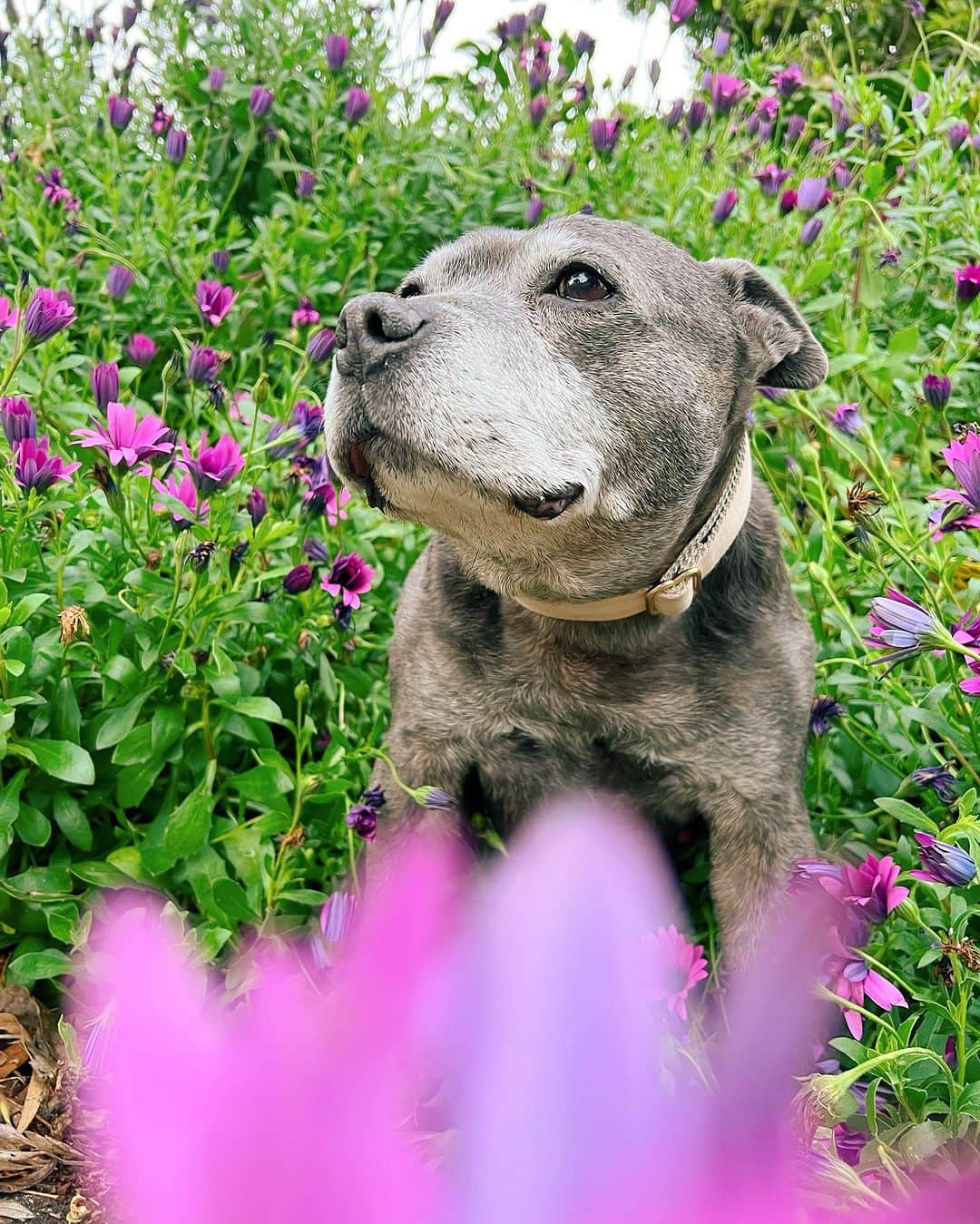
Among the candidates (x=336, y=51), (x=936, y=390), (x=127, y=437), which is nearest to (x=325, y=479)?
(x=127, y=437)

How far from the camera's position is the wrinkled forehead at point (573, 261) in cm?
233

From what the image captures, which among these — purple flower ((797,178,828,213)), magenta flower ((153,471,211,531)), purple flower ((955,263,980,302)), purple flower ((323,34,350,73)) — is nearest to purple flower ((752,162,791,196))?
purple flower ((797,178,828,213))

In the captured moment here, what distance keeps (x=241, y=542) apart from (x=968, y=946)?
1.65 meters

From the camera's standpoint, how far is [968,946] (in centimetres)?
174

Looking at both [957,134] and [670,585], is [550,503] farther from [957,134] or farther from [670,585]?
[957,134]

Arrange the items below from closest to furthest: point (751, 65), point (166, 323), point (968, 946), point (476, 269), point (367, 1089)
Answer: point (367, 1089)
point (968, 946)
point (476, 269)
point (166, 323)
point (751, 65)

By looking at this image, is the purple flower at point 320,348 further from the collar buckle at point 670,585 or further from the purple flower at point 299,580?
the collar buckle at point 670,585

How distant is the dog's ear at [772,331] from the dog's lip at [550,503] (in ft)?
2.14

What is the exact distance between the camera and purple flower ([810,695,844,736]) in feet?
8.45

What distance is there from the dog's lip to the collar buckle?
30 centimetres

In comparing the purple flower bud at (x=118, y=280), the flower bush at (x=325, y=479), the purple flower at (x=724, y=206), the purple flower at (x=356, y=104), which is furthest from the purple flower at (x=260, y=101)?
the purple flower at (x=724, y=206)

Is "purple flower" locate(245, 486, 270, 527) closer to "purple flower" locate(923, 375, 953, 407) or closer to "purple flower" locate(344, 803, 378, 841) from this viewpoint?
"purple flower" locate(344, 803, 378, 841)

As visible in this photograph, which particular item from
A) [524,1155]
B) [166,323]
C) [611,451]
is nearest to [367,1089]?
[524,1155]

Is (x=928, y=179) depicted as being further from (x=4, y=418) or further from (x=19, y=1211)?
(x=19, y=1211)
